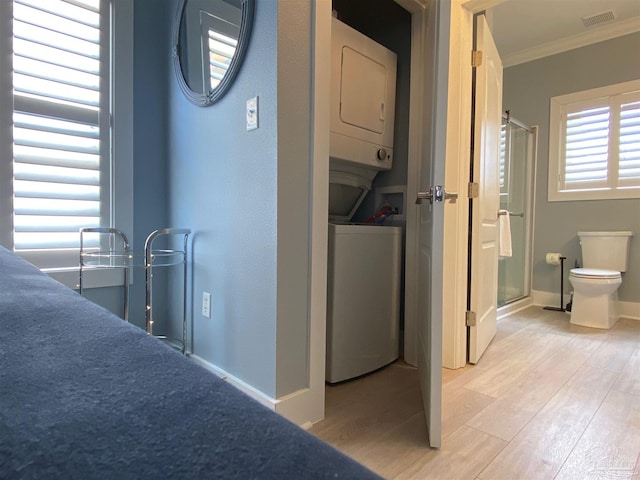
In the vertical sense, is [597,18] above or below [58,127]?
above

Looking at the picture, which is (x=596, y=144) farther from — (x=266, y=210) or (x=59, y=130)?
(x=59, y=130)

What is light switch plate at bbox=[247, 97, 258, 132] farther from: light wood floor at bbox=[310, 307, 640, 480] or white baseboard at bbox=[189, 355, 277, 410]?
light wood floor at bbox=[310, 307, 640, 480]

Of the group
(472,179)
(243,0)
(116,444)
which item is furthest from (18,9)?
(472,179)

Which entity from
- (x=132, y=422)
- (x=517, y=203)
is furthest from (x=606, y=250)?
(x=132, y=422)

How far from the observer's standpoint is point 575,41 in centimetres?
361

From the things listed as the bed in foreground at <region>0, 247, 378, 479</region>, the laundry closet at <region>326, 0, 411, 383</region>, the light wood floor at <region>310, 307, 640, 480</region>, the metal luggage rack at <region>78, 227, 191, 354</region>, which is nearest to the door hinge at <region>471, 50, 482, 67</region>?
the laundry closet at <region>326, 0, 411, 383</region>

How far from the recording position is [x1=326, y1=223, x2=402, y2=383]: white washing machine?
185cm

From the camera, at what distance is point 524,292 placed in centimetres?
397

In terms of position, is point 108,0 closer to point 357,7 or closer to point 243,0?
point 243,0

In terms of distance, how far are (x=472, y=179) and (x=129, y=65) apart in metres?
1.99

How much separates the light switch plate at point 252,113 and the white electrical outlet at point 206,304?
816mm

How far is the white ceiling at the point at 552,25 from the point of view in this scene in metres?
3.11

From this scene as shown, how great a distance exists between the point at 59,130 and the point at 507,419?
94.5 inches

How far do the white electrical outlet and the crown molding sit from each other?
13.3ft
